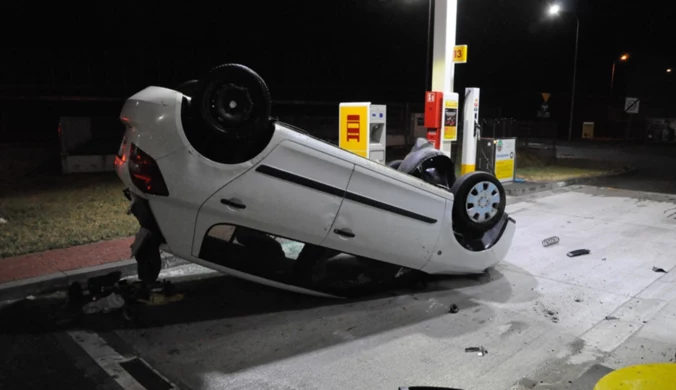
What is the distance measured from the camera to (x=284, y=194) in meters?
4.57

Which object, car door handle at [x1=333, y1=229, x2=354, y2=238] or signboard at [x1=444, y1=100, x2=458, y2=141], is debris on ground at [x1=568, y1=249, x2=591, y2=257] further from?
signboard at [x1=444, y1=100, x2=458, y2=141]

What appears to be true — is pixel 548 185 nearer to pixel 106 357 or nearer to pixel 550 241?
pixel 550 241

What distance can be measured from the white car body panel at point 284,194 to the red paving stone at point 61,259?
223 centimetres

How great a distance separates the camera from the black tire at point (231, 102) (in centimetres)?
418

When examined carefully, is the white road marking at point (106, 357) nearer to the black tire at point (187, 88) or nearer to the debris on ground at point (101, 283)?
the debris on ground at point (101, 283)

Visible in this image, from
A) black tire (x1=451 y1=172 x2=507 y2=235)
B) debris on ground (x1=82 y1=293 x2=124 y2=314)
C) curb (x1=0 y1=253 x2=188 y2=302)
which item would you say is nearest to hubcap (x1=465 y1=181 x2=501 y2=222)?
black tire (x1=451 y1=172 x2=507 y2=235)

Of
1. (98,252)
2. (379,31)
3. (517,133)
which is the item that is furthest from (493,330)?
(379,31)

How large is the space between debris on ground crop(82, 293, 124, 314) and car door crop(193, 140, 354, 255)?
3.88ft

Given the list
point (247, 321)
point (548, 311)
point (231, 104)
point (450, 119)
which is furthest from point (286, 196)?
point (450, 119)

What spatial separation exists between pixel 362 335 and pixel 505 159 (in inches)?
426

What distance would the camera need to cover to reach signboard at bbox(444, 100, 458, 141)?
11031mm

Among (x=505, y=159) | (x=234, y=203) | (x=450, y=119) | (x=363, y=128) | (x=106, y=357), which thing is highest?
(x=450, y=119)

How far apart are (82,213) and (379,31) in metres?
41.7

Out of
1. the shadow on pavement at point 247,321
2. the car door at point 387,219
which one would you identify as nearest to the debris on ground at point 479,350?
the shadow on pavement at point 247,321
